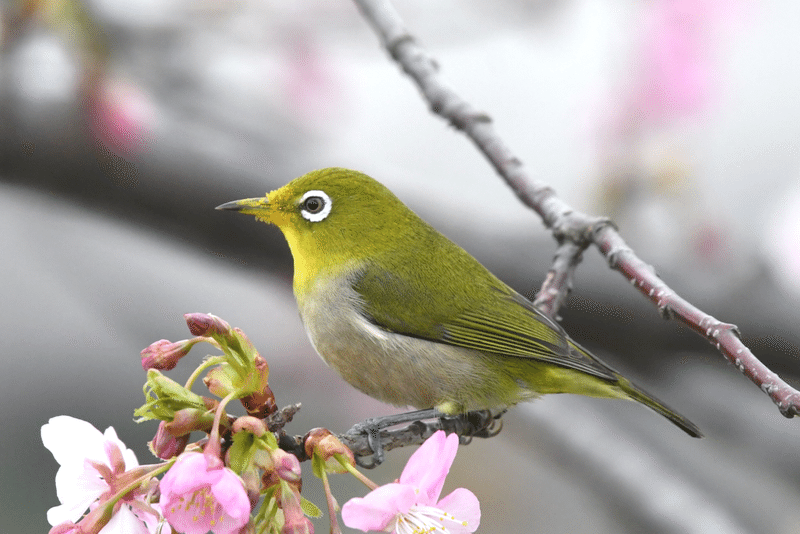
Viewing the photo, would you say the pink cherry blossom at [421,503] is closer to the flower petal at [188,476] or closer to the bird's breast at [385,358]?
the flower petal at [188,476]

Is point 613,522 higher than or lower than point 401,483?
higher

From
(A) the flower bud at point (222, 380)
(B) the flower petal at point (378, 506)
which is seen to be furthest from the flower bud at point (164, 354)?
(B) the flower petal at point (378, 506)

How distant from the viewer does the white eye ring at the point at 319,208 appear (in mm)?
2105

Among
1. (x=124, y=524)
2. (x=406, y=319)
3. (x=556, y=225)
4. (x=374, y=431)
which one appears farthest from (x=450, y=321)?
(x=124, y=524)

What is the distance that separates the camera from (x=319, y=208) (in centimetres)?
216

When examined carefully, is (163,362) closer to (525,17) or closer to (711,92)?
(525,17)

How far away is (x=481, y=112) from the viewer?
2516mm

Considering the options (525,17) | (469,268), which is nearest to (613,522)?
(469,268)

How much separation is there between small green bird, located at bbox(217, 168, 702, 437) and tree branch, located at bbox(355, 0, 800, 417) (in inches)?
7.0

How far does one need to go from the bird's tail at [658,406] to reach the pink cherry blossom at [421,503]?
850mm

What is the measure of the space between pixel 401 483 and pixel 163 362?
46 cm

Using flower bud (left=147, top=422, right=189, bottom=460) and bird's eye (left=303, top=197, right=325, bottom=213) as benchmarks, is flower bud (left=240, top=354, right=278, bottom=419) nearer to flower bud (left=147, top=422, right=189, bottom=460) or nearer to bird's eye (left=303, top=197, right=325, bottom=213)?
flower bud (left=147, top=422, right=189, bottom=460)

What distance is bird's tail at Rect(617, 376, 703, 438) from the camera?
1.94 meters

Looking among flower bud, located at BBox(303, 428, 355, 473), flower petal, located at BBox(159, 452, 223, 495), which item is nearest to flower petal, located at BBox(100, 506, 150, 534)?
flower petal, located at BBox(159, 452, 223, 495)
